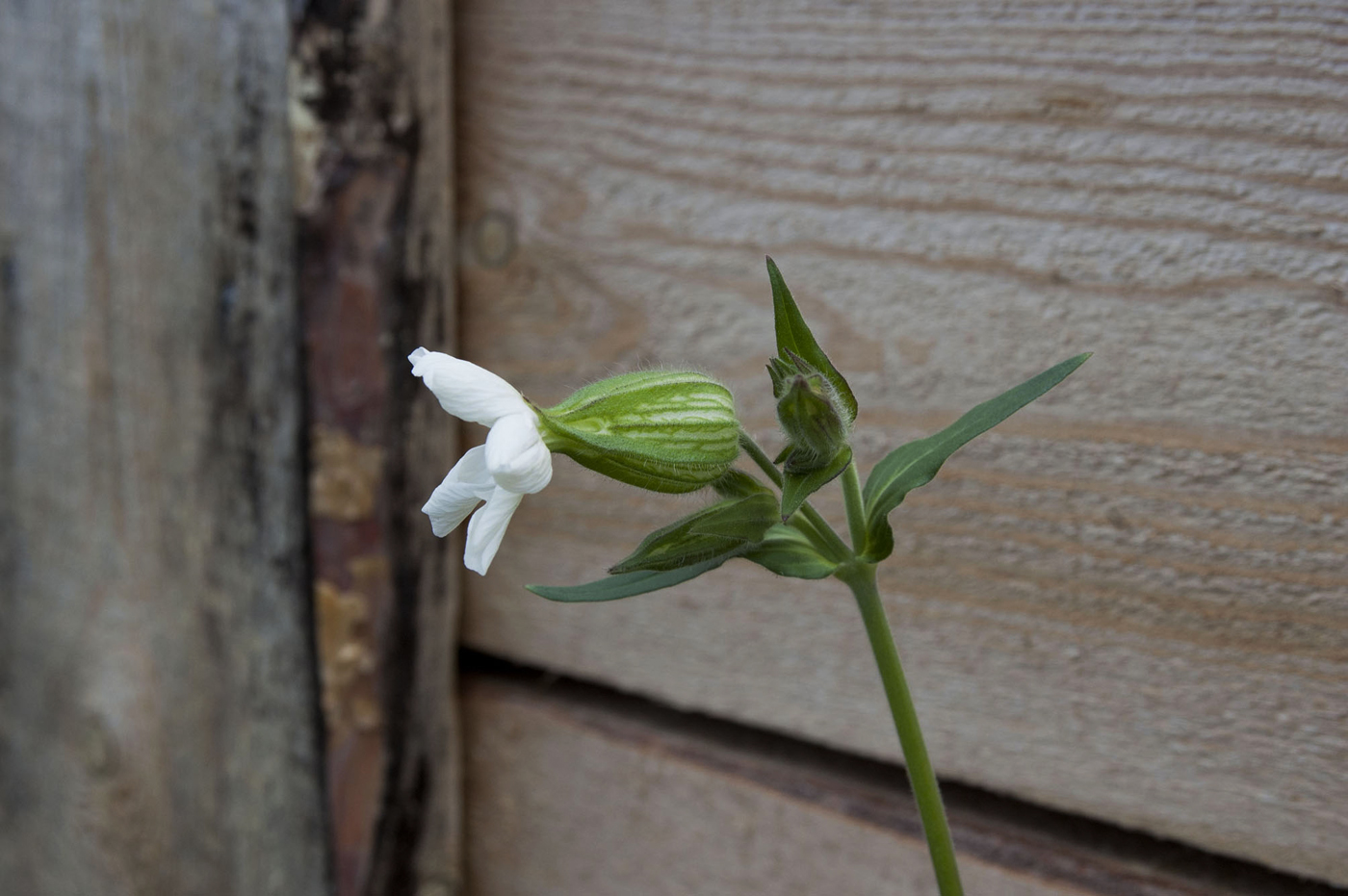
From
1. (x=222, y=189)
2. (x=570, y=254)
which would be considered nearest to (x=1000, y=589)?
(x=570, y=254)

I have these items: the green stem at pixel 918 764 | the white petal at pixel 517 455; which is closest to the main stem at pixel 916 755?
the green stem at pixel 918 764

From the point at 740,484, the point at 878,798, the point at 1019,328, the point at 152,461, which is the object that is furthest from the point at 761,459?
the point at 152,461

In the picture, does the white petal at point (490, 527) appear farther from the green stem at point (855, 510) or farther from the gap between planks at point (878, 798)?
the gap between planks at point (878, 798)

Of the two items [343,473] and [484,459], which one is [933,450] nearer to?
[484,459]

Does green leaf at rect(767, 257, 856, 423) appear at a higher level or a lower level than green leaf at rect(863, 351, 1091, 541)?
higher

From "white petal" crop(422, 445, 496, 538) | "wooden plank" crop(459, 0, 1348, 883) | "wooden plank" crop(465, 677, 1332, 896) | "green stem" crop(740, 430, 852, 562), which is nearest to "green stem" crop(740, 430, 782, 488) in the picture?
"green stem" crop(740, 430, 852, 562)

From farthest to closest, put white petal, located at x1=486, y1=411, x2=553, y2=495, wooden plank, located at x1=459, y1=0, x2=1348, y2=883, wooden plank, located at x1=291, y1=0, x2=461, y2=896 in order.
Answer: wooden plank, located at x1=291, y1=0, x2=461, y2=896 < wooden plank, located at x1=459, y1=0, x2=1348, y2=883 < white petal, located at x1=486, y1=411, x2=553, y2=495

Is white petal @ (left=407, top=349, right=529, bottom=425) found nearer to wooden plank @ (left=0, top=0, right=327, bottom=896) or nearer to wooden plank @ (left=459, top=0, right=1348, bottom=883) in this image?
wooden plank @ (left=459, top=0, right=1348, bottom=883)

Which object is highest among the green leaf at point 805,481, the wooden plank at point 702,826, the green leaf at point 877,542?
the green leaf at point 805,481
